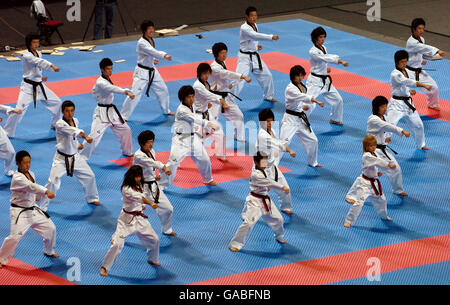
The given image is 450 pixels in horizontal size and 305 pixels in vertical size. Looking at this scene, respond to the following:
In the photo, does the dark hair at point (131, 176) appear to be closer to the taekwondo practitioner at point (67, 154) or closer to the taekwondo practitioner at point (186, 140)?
the taekwondo practitioner at point (67, 154)

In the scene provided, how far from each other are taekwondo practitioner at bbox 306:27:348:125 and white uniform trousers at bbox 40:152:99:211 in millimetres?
4326

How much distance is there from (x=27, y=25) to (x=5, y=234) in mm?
11234

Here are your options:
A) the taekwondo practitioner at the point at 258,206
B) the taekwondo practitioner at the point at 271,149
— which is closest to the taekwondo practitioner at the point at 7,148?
the taekwondo practitioner at the point at 271,149

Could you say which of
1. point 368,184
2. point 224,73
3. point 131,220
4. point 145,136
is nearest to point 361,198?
point 368,184

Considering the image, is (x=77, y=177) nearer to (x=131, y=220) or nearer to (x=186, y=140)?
(x=186, y=140)

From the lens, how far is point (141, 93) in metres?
13.4

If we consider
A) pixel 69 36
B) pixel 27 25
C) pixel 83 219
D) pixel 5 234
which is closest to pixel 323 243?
pixel 83 219

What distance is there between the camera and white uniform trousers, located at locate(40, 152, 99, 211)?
987 cm

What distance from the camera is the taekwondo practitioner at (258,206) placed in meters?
8.86

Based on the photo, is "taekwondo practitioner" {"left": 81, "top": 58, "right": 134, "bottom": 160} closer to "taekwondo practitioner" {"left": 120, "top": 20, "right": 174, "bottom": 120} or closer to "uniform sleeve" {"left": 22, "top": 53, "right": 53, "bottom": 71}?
"uniform sleeve" {"left": 22, "top": 53, "right": 53, "bottom": 71}

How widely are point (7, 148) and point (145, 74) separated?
3.17 metres

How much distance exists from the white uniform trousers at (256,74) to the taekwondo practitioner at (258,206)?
16.0 feet

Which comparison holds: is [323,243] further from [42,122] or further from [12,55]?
[12,55]

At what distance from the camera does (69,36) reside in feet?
61.5
